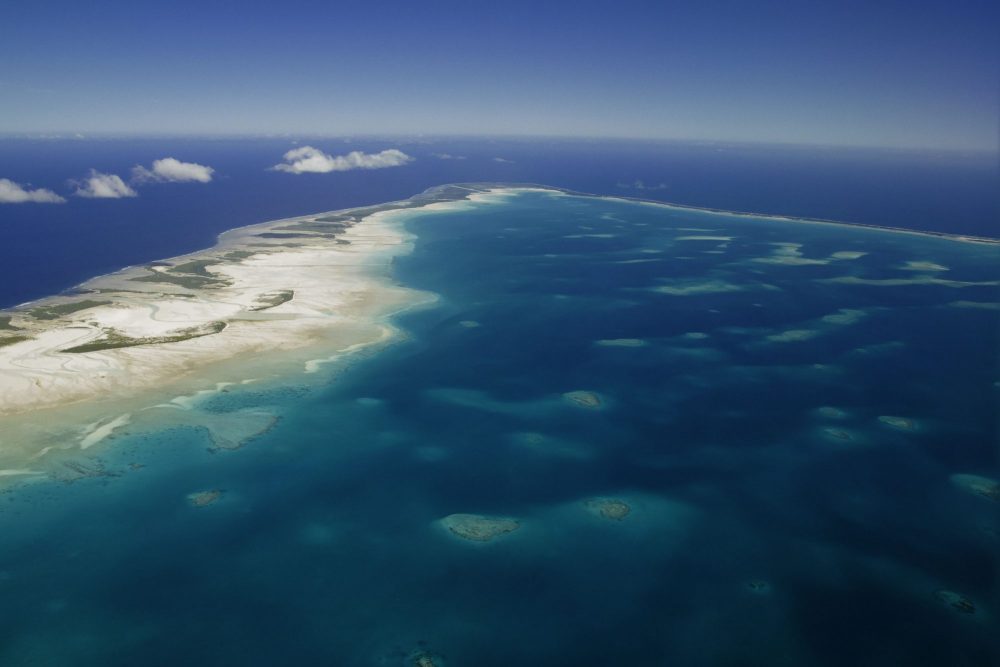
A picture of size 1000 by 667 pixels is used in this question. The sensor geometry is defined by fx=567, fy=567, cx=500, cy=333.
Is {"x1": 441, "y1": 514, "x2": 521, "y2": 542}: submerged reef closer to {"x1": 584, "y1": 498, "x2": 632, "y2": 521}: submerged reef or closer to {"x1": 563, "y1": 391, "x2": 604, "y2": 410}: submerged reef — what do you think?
{"x1": 584, "y1": 498, "x2": 632, "y2": 521}: submerged reef

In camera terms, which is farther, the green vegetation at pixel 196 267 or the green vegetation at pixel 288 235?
the green vegetation at pixel 288 235

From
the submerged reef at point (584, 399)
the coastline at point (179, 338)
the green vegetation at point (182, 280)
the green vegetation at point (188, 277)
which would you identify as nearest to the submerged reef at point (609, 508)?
the submerged reef at point (584, 399)

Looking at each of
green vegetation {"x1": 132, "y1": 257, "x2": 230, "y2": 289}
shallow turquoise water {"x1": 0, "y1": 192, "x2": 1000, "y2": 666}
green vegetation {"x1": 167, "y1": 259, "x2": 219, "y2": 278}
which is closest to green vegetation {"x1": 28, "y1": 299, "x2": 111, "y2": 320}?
green vegetation {"x1": 132, "y1": 257, "x2": 230, "y2": 289}

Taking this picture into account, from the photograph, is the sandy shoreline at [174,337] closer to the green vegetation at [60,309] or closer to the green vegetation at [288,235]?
the green vegetation at [60,309]

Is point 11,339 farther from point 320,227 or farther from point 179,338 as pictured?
point 320,227

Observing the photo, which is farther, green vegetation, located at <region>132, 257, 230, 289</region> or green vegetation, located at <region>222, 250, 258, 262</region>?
green vegetation, located at <region>222, 250, 258, 262</region>

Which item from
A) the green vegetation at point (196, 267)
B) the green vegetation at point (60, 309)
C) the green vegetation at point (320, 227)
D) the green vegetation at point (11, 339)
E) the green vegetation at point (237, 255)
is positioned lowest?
the green vegetation at point (60, 309)
